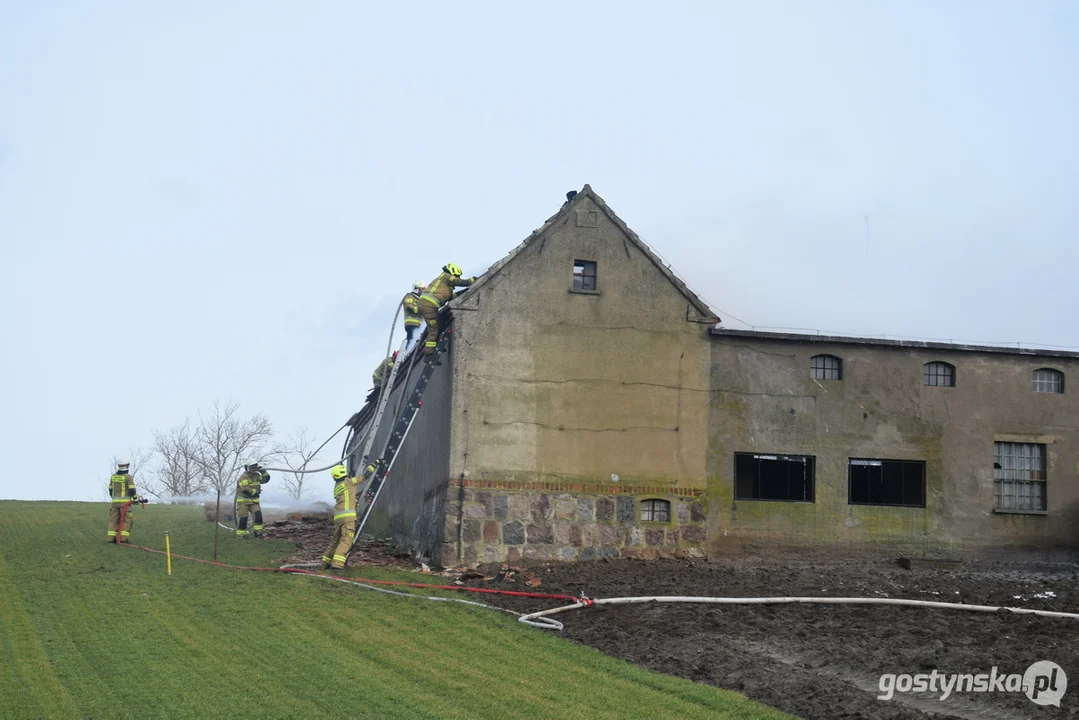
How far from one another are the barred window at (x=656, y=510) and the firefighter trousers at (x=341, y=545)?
5.74 meters

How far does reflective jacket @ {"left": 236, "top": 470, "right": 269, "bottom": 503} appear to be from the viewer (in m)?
29.0

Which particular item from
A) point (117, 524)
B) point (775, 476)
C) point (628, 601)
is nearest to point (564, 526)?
point (628, 601)

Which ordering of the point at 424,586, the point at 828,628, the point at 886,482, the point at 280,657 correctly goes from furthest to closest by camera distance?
the point at 886,482
the point at 424,586
the point at 828,628
the point at 280,657

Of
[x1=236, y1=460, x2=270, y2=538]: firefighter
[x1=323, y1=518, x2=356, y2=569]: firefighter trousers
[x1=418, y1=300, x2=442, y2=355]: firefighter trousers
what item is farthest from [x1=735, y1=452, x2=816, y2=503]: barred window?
[x1=236, y1=460, x2=270, y2=538]: firefighter

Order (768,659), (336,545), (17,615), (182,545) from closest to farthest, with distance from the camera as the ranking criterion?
1. (768,659)
2. (17,615)
3. (336,545)
4. (182,545)

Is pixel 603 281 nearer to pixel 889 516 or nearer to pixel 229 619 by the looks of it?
pixel 889 516

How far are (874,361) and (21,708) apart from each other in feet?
58.9

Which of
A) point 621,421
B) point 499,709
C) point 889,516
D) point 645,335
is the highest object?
point 645,335

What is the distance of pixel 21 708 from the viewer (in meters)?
12.0

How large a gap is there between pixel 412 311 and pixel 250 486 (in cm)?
711

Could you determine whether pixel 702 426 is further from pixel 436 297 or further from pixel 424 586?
pixel 424 586

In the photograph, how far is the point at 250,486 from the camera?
95.1 feet

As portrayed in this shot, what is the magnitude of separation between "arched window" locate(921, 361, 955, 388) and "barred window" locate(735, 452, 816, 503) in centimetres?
308

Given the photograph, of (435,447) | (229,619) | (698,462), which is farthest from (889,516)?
(229,619)
